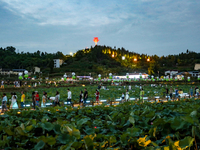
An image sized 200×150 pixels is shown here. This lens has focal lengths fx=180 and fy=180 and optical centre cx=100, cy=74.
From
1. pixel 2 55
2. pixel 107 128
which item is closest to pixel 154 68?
pixel 107 128

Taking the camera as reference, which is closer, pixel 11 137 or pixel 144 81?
pixel 11 137

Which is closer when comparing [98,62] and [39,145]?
[39,145]

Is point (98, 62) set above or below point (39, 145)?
above

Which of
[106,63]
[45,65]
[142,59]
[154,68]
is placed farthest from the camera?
[142,59]

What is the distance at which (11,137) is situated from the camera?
11.6 feet

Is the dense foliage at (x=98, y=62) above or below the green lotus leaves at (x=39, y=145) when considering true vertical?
above

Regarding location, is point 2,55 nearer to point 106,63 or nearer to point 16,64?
point 16,64

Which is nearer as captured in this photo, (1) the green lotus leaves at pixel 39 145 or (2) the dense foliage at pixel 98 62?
(1) the green lotus leaves at pixel 39 145

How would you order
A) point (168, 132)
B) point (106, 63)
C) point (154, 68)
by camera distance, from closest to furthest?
point (168, 132) → point (154, 68) → point (106, 63)

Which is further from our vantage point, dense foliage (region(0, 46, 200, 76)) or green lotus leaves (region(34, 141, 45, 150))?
dense foliage (region(0, 46, 200, 76))

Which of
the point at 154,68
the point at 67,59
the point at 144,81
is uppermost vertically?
the point at 67,59

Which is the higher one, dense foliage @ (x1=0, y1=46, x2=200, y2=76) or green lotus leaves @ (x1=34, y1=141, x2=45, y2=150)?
dense foliage @ (x1=0, y1=46, x2=200, y2=76)

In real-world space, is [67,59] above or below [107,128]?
above

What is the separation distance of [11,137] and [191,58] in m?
136
